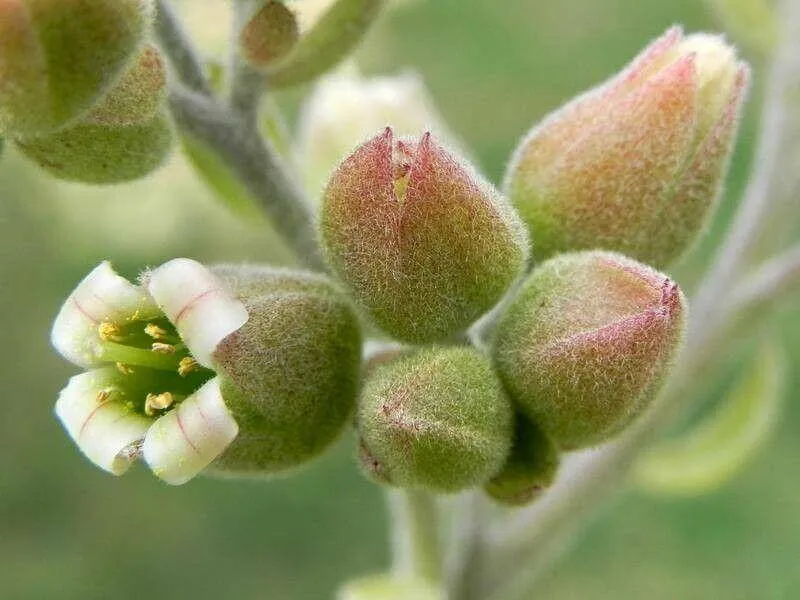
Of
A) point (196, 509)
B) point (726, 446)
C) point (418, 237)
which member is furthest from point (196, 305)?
point (196, 509)

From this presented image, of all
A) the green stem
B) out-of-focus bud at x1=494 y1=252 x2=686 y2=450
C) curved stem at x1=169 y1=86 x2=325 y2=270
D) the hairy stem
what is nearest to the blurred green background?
the hairy stem

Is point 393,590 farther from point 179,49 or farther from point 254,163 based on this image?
point 179,49

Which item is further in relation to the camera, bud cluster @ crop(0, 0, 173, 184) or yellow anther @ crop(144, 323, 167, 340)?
yellow anther @ crop(144, 323, 167, 340)

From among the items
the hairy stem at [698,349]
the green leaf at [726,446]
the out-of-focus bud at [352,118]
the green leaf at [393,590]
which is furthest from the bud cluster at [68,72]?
the green leaf at [726,446]

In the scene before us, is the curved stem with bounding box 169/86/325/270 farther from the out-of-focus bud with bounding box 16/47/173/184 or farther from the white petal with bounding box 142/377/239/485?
the white petal with bounding box 142/377/239/485

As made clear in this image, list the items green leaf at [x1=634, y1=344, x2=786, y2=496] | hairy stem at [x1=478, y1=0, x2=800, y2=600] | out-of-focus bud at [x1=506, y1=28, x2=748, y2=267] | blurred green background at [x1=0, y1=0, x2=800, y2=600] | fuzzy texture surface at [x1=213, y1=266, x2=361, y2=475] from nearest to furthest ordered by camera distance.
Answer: fuzzy texture surface at [x1=213, y1=266, x2=361, y2=475] < out-of-focus bud at [x1=506, y1=28, x2=748, y2=267] < hairy stem at [x1=478, y1=0, x2=800, y2=600] < green leaf at [x1=634, y1=344, x2=786, y2=496] < blurred green background at [x1=0, y1=0, x2=800, y2=600]

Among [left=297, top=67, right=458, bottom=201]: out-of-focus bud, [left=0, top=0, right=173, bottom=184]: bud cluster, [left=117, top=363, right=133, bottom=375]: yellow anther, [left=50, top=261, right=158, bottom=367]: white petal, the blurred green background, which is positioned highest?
[left=0, top=0, right=173, bottom=184]: bud cluster

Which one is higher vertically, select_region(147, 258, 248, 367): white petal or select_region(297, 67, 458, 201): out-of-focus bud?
select_region(147, 258, 248, 367): white petal
